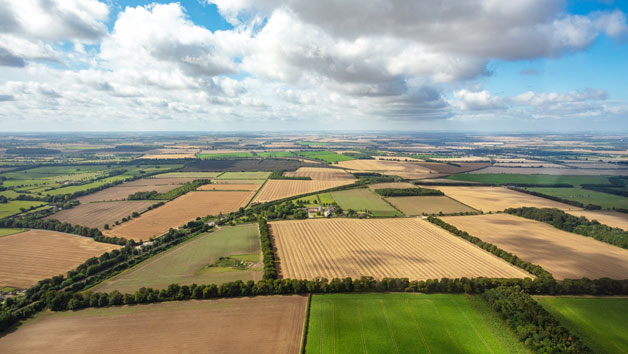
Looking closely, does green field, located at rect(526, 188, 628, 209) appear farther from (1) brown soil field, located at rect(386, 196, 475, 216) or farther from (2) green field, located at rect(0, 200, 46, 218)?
(2) green field, located at rect(0, 200, 46, 218)

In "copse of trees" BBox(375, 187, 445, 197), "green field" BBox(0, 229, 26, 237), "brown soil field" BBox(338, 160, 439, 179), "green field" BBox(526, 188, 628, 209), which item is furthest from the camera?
"brown soil field" BBox(338, 160, 439, 179)

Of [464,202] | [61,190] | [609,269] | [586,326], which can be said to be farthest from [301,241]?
[61,190]

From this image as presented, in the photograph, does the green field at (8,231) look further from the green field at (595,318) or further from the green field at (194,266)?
the green field at (595,318)

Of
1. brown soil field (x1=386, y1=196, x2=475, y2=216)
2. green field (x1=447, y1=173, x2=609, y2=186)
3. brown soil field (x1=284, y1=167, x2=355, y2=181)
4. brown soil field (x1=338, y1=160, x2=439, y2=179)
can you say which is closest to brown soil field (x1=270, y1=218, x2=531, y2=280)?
brown soil field (x1=386, y1=196, x2=475, y2=216)

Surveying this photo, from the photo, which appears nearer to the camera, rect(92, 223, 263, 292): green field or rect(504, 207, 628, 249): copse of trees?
rect(92, 223, 263, 292): green field

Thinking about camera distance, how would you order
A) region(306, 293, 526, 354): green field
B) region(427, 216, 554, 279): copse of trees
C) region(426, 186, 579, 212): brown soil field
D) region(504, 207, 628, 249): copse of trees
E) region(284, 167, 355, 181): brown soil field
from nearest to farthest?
1. region(306, 293, 526, 354): green field
2. region(427, 216, 554, 279): copse of trees
3. region(504, 207, 628, 249): copse of trees
4. region(426, 186, 579, 212): brown soil field
5. region(284, 167, 355, 181): brown soil field

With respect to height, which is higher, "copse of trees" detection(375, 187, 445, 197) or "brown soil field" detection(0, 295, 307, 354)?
"copse of trees" detection(375, 187, 445, 197)
